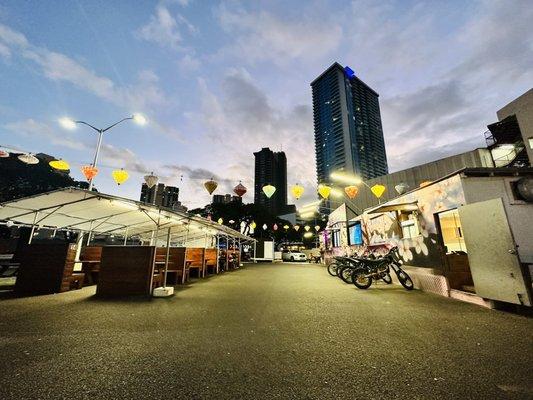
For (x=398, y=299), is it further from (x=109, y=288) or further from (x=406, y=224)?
(x=109, y=288)

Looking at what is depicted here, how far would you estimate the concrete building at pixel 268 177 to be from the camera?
110 m

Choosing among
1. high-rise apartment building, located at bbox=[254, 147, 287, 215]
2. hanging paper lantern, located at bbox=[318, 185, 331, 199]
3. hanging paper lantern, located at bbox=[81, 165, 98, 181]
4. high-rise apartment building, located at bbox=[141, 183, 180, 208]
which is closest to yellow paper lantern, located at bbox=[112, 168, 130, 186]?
hanging paper lantern, located at bbox=[81, 165, 98, 181]

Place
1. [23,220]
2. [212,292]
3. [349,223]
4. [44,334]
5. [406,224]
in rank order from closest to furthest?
[44,334] < [212,292] < [23,220] < [406,224] < [349,223]

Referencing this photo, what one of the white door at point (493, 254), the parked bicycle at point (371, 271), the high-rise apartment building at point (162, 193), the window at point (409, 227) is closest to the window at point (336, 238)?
the window at point (409, 227)

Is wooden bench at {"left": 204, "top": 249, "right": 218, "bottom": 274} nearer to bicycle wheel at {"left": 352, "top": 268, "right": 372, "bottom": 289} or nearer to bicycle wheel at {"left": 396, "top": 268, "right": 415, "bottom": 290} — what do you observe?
bicycle wheel at {"left": 352, "top": 268, "right": 372, "bottom": 289}

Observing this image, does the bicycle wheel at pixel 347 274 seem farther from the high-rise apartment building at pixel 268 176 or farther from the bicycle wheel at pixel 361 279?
the high-rise apartment building at pixel 268 176

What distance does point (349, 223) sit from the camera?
20.7 metres

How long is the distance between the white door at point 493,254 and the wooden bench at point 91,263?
12715mm

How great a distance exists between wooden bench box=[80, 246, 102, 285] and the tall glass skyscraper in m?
87.1

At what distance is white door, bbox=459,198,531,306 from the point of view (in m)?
5.11

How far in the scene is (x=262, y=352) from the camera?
305 cm

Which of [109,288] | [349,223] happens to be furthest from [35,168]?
[349,223]

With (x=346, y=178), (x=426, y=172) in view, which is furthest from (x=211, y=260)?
Result: (x=426, y=172)

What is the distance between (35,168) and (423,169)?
223 ft
